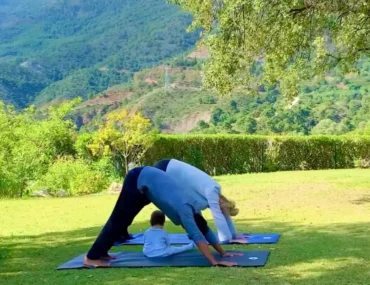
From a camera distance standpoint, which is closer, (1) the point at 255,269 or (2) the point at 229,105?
(1) the point at 255,269

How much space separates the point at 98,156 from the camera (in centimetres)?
2173

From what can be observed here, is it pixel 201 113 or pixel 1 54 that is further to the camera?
pixel 1 54

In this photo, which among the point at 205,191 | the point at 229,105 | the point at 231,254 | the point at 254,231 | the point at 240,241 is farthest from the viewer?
the point at 229,105

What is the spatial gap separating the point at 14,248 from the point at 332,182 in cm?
1165

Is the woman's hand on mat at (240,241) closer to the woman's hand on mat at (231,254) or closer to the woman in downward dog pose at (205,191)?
the woman in downward dog pose at (205,191)

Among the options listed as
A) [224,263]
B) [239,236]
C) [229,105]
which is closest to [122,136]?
[239,236]

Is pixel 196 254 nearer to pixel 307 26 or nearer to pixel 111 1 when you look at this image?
pixel 307 26

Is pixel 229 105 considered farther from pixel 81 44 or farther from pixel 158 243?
pixel 81 44

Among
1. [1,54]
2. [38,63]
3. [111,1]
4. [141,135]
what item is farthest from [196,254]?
[111,1]

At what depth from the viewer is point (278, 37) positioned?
1252 cm

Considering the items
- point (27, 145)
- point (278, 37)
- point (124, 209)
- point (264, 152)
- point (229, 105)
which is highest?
point (278, 37)

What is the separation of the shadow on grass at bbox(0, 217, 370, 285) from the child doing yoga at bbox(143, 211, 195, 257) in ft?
2.01

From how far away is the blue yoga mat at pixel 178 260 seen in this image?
253 inches

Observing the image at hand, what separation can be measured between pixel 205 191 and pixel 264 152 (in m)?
19.3
